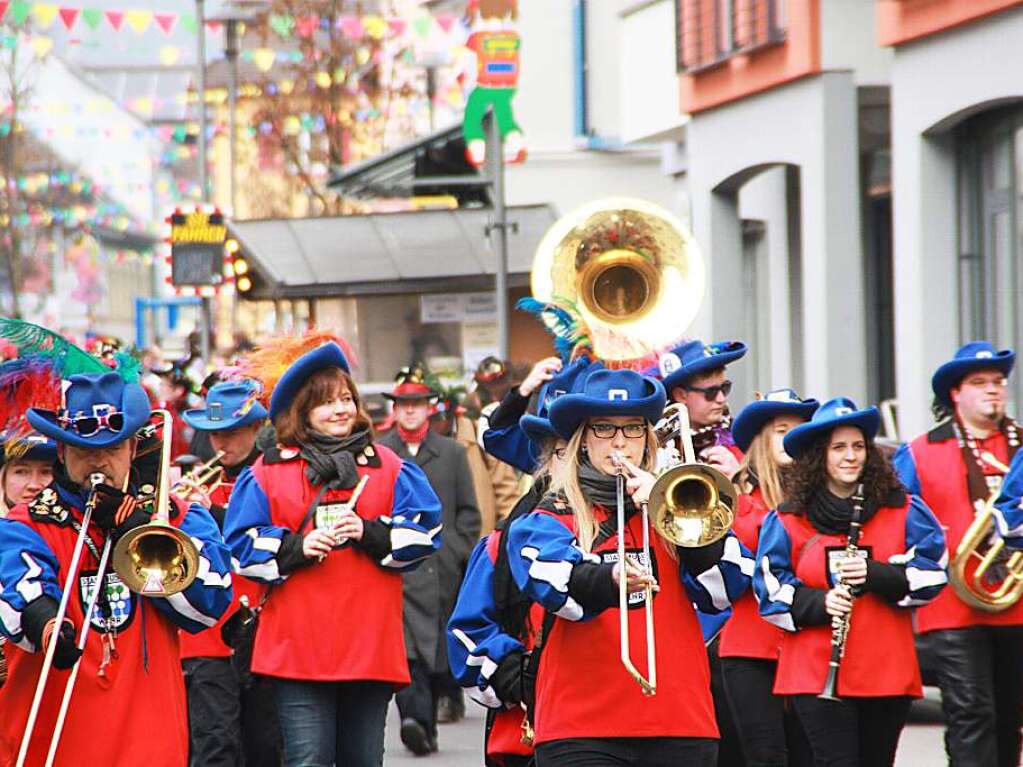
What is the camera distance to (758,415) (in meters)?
8.92

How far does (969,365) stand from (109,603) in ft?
13.8

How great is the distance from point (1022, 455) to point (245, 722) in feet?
10.9

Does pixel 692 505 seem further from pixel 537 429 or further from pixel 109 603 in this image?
pixel 109 603

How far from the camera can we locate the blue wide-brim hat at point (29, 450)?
716 centimetres

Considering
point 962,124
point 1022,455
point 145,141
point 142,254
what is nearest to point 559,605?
point 1022,455

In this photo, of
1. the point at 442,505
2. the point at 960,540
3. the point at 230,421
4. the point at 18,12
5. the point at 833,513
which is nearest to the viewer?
the point at 833,513

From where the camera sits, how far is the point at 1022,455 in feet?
29.0

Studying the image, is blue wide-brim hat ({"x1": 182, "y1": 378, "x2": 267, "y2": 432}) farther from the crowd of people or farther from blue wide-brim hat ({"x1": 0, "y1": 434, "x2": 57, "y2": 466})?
blue wide-brim hat ({"x1": 0, "y1": 434, "x2": 57, "y2": 466})

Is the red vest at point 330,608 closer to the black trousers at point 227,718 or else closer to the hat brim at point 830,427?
the black trousers at point 227,718

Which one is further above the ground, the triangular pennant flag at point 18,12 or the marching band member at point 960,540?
the triangular pennant flag at point 18,12

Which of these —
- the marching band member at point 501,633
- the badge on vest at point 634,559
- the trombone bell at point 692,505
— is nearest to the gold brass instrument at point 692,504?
the trombone bell at point 692,505

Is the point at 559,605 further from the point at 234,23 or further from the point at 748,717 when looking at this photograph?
the point at 234,23

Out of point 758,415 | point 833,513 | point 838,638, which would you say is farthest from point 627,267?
point 838,638

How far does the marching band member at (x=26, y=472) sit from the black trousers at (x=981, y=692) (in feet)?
12.1
